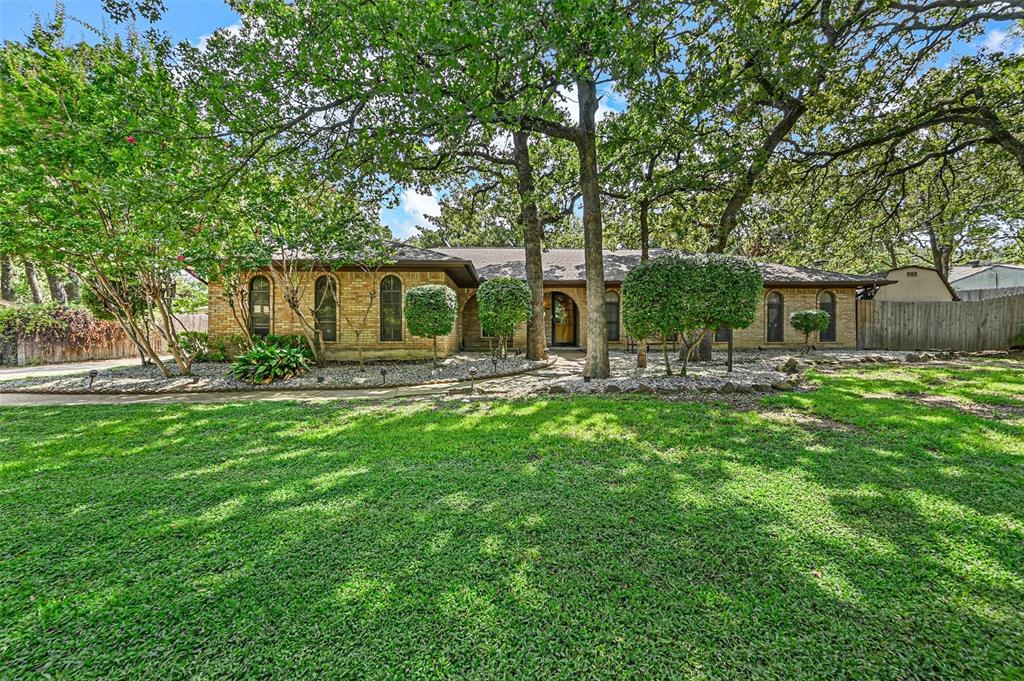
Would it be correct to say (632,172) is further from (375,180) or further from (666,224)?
(375,180)

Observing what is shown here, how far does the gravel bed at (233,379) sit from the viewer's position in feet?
26.3

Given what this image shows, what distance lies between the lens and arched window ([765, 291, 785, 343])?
50.9 feet

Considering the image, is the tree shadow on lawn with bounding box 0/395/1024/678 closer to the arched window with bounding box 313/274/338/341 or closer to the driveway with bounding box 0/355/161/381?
the arched window with bounding box 313/274/338/341

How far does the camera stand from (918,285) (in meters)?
17.3

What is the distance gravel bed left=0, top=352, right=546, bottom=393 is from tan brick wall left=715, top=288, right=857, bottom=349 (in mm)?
9784

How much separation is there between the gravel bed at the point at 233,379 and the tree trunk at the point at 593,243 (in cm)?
234

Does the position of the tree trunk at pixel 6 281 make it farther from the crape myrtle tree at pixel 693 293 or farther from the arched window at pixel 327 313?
the crape myrtle tree at pixel 693 293

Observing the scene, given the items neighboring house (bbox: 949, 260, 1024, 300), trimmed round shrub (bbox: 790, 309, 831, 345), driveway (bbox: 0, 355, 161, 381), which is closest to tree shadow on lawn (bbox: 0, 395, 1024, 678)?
driveway (bbox: 0, 355, 161, 381)

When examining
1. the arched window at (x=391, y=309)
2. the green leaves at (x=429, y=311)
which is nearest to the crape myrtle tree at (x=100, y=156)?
the green leaves at (x=429, y=311)

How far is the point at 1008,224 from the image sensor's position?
1767 cm

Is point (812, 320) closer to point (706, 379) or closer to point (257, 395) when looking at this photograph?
point (706, 379)

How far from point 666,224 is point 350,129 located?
10.6m

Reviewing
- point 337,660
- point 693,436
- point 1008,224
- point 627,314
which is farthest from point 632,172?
point 1008,224

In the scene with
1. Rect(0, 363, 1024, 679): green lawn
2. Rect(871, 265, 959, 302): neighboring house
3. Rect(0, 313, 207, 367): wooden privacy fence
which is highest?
Rect(871, 265, 959, 302): neighboring house
